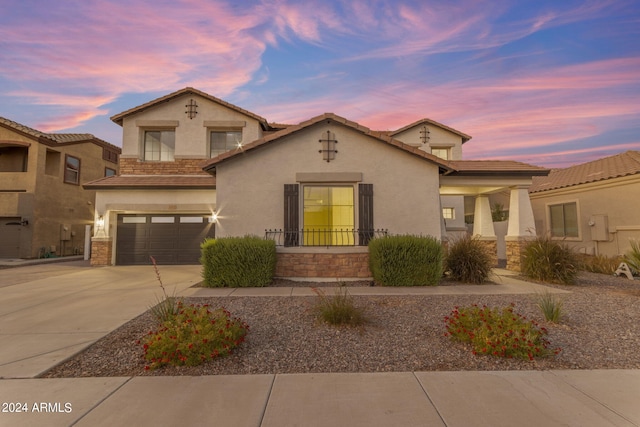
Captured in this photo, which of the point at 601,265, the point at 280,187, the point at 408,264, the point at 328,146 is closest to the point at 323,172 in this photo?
the point at 328,146

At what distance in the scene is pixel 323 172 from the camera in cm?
1001

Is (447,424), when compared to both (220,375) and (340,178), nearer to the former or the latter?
(220,375)

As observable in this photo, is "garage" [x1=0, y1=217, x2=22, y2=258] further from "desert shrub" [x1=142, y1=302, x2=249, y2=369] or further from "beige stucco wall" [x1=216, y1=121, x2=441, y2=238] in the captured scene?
"desert shrub" [x1=142, y1=302, x2=249, y2=369]

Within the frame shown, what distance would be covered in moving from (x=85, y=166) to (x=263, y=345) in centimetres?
2335

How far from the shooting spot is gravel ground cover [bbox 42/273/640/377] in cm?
389

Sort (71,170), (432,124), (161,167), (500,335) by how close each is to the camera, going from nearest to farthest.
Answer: (500,335), (161,167), (432,124), (71,170)

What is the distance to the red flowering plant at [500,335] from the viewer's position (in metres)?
4.06

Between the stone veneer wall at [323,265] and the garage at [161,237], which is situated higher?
the garage at [161,237]

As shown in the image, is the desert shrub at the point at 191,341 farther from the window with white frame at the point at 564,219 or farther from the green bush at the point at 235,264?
the window with white frame at the point at 564,219

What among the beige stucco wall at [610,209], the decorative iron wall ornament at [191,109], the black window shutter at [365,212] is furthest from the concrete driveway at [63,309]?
the beige stucco wall at [610,209]

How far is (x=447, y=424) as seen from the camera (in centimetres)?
273

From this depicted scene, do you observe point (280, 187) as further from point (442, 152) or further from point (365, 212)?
point (442, 152)

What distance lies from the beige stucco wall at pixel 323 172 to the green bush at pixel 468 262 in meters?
0.80

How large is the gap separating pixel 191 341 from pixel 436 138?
59.1 feet
